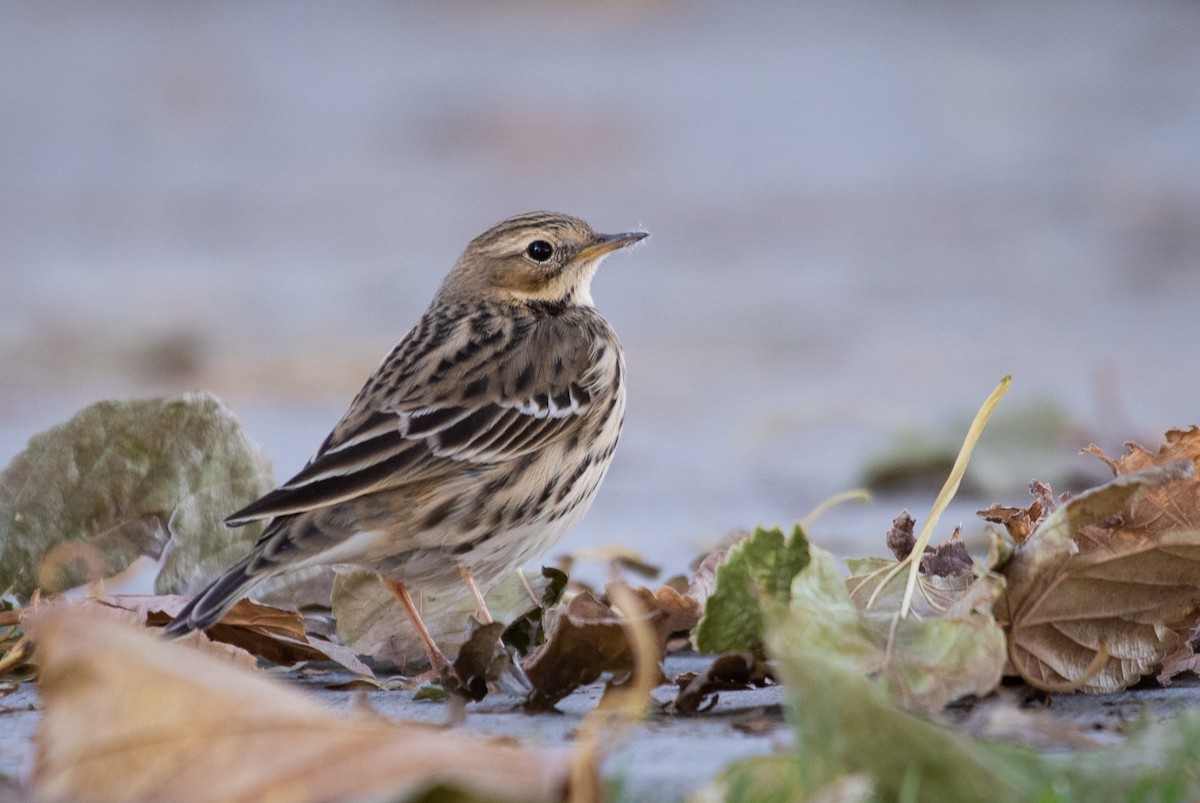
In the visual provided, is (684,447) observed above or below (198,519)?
below

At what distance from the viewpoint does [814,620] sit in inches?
139

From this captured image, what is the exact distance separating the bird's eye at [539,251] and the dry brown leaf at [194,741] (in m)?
3.65

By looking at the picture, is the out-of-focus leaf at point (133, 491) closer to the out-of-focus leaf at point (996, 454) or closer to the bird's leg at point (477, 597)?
the bird's leg at point (477, 597)

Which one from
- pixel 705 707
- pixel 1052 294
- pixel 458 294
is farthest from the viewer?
pixel 1052 294

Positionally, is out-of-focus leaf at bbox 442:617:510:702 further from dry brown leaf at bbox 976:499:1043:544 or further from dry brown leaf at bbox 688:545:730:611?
dry brown leaf at bbox 976:499:1043:544

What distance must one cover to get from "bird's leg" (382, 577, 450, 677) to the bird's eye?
152cm

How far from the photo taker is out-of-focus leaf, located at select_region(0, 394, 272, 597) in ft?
15.8

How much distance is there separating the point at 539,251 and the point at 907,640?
2.97 m

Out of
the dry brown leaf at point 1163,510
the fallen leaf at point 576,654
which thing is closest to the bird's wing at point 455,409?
the fallen leaf at point 576,654

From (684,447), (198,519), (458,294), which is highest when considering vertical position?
(458,294)

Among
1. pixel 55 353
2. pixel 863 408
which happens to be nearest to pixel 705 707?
pixel 863 408

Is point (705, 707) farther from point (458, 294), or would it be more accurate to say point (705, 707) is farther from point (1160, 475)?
point (458, 294)

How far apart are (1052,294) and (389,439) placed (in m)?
10.2

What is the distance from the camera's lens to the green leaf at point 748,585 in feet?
11.8
